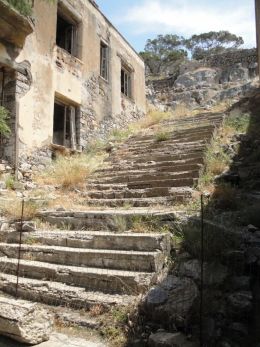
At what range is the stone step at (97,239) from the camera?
4469mm

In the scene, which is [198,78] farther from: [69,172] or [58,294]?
[58,294]

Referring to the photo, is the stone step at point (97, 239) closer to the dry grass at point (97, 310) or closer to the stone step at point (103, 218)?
the stone step at point (103, 218)

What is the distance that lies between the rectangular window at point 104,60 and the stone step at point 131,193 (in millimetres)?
7086

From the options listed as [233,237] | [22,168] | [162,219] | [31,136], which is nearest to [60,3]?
[31,136]

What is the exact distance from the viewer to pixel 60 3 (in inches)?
443

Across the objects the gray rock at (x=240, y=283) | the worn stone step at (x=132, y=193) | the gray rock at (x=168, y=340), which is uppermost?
the worn stone step at (x=132, y=193)

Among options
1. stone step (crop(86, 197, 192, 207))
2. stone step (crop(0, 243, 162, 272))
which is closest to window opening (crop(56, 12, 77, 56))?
stone step (crop(86, 197, 192, 207))

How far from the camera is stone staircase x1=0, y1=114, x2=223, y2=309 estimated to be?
4062 mm

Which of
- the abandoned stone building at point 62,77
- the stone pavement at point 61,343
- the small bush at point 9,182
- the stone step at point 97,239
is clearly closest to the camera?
the stone pavement at point 61,343

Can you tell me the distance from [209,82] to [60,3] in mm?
13706

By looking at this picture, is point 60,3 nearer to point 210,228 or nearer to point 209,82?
point 210,228

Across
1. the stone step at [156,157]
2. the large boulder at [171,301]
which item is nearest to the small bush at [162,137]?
the stone step at [156,157]

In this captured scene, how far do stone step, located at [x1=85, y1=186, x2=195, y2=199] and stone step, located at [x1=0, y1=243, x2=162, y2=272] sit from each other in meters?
2.54

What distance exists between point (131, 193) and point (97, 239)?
2546 mm
